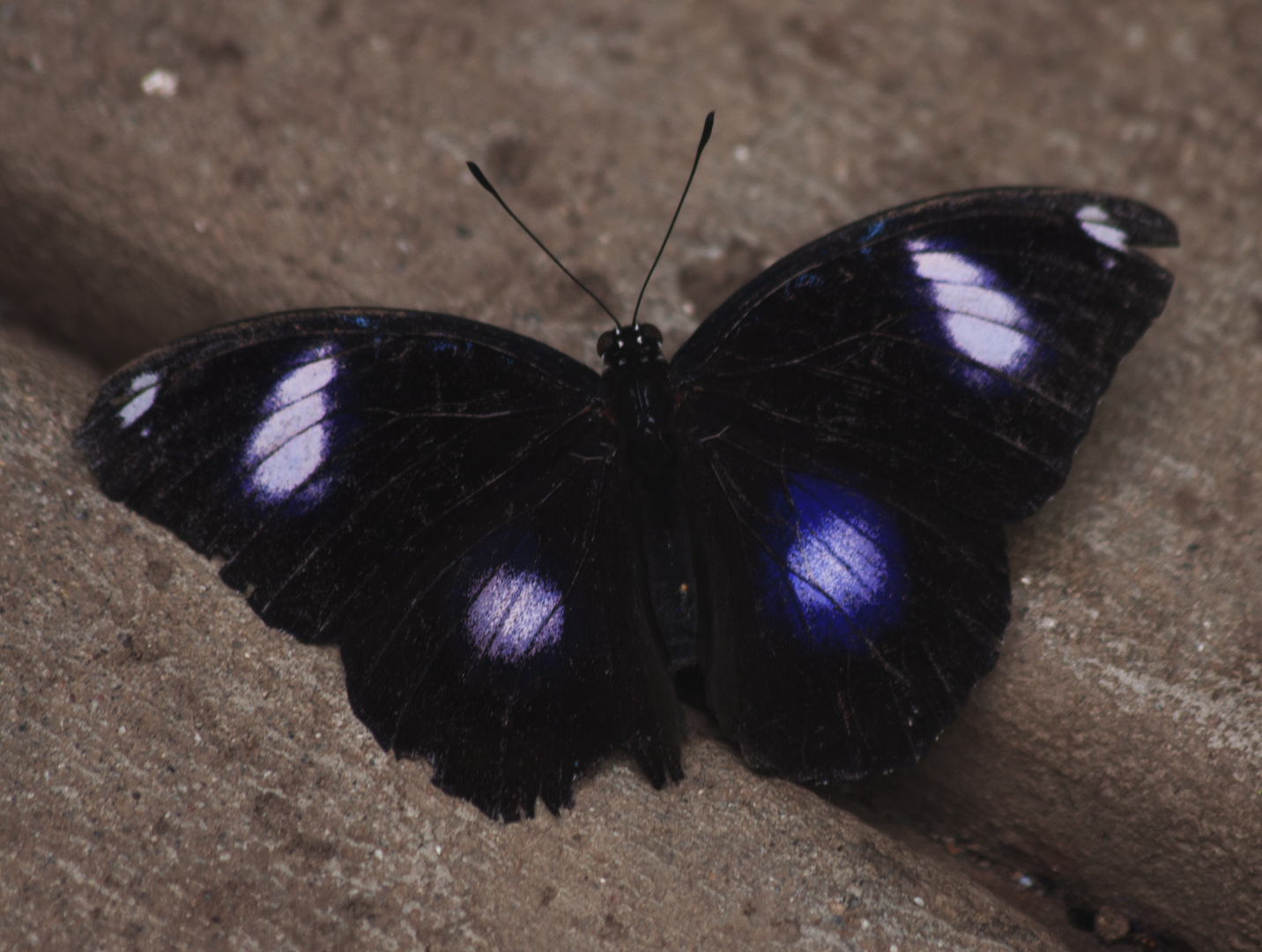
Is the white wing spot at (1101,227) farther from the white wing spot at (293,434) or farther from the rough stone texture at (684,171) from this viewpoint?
the white wing spot at (293,434)

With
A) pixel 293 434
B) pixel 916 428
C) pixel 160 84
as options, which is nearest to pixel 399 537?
pixel 293 434

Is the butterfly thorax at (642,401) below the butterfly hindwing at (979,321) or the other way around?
below

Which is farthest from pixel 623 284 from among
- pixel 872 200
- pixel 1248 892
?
pixel 1248 892

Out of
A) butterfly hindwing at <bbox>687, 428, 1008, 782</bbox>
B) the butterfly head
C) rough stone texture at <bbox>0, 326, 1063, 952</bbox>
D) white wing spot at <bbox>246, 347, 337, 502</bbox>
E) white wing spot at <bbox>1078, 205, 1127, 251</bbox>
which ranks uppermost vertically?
white wing spot at <bbox>1078, 205, 1127, 251</bbox>

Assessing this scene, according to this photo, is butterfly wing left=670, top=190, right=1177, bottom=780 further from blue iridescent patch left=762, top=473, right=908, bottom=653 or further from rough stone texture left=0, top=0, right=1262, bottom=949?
rough stone texture left=0, top=0, right=1262, bottom=949

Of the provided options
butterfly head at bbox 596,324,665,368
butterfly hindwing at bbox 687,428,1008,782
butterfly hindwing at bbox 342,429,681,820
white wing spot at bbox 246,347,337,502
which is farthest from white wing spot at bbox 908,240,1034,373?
white wing spot at bbox 246,347,337,502

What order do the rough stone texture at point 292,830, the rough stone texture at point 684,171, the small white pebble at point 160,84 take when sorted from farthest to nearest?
the small white pebble at point 160,84 → the rough stone texture at point 684,171 → the rough stone texture at point 292,830

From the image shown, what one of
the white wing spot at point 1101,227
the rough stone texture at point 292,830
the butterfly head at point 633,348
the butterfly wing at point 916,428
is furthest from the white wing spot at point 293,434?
the white wing spot at point 1101,227

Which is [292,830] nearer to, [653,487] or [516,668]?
[516,668]
